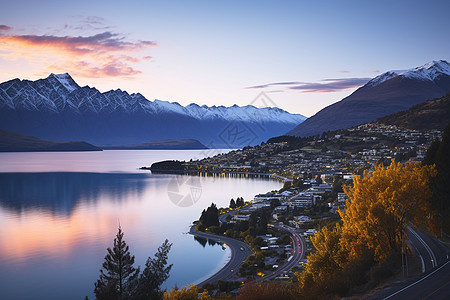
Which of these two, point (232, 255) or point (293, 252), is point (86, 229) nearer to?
point (232, 255)

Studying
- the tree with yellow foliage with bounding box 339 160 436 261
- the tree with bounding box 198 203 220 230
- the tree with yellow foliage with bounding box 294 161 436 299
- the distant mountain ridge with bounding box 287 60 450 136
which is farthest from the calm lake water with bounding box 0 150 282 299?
the distant mountain ridge with bounding box 287 60 450 136

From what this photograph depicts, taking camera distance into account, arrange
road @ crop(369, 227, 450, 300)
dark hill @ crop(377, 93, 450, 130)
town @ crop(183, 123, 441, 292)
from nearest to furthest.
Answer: road @ crop(369, 227, 450, 300)
town @ crop(183, 123, 441, 292)
dark hill @ crop(377, 93, 450, 130)

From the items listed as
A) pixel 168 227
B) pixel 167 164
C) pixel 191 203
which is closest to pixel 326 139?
pixel 167 164

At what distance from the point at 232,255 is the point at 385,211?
45.1ft

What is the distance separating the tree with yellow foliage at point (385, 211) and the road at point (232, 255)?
8.65 meters

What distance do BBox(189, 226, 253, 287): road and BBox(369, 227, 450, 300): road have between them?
32.3 ft

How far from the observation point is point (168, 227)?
35094mm

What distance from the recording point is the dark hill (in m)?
96.7

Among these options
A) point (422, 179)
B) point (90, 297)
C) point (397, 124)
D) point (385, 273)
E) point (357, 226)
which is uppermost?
point (397, 124)

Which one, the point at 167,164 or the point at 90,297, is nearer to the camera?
the point at 90,297

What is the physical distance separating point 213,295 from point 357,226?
7028 millimetres

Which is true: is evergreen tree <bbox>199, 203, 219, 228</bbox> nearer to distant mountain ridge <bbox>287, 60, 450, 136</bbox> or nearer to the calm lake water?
the calm lake water

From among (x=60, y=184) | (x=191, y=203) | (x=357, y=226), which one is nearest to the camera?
(x=357, y=226)

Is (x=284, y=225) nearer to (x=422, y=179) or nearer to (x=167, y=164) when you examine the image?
(x=422, y=179)
